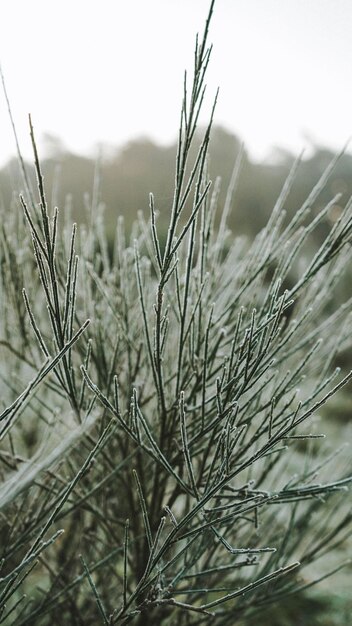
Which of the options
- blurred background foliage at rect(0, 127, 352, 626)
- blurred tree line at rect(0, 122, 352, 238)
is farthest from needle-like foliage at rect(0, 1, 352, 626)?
blurred tree line at rect(0, 122, 352, 238)

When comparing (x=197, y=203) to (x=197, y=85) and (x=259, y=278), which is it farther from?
(x=259, y=278)

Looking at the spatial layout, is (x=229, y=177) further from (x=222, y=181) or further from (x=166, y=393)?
(x=166, y=393)

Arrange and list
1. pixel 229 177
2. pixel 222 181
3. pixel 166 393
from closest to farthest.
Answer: pixel 166 393
pixel 222 181
pixel 229 177

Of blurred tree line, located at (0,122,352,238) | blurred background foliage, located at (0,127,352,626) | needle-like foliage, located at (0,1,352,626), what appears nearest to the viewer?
needle-like foliage, located at (0,1,352,626)

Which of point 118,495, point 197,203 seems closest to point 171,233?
point 197,203

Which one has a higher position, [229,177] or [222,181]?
[229,177]

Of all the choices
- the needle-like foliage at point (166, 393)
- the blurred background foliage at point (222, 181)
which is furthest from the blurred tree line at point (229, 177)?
the needle-like foliage at point (166, 393)

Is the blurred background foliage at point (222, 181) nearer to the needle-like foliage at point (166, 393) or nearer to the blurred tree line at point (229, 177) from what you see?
the blurred tree line at point (229, 177)

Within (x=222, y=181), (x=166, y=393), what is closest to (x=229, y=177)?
(x=222, y=181)

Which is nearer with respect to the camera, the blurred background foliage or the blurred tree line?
the blurred background foliage

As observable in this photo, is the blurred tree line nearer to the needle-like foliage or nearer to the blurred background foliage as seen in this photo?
the blurred background foliage

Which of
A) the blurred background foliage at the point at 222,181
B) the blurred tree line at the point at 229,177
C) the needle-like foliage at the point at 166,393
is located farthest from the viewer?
the blurred tree line at the point at 229,177

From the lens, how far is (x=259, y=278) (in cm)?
136

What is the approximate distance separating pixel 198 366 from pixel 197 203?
511 millimetres
